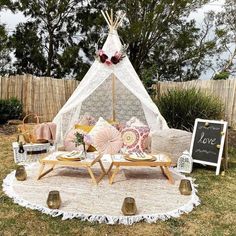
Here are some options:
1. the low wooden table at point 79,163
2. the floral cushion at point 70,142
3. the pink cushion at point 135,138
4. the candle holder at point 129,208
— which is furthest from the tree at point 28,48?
the candle holder at point 129,208

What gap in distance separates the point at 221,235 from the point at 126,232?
0.84 meters

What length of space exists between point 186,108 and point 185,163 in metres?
2.51

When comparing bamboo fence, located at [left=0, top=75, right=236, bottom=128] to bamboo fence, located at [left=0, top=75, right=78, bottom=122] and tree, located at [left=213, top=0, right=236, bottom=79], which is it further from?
tree, located at [left=213, top=0, right=236, bottom=79]

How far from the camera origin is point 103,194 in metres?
4.08

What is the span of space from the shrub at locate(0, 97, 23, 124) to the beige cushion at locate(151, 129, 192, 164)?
5217mm

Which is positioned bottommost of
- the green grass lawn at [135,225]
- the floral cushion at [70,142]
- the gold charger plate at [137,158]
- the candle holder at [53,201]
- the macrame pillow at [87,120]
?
the green grass lawn at [135,225]

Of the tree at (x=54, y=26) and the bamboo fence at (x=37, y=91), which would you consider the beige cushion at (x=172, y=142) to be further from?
the tree at (x=54, y=26)

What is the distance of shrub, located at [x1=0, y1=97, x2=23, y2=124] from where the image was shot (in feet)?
31.1

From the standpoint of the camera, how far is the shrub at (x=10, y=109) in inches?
373

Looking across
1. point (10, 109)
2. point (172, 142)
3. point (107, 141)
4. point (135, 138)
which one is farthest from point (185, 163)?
point (10, 109)

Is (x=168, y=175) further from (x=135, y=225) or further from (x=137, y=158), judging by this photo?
(x=135, y=225)

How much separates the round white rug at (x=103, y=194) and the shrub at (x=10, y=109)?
15.6ft

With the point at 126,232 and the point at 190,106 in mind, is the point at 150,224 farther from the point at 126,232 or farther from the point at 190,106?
the point at 190,106

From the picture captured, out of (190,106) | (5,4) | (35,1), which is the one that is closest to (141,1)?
(35,1)
